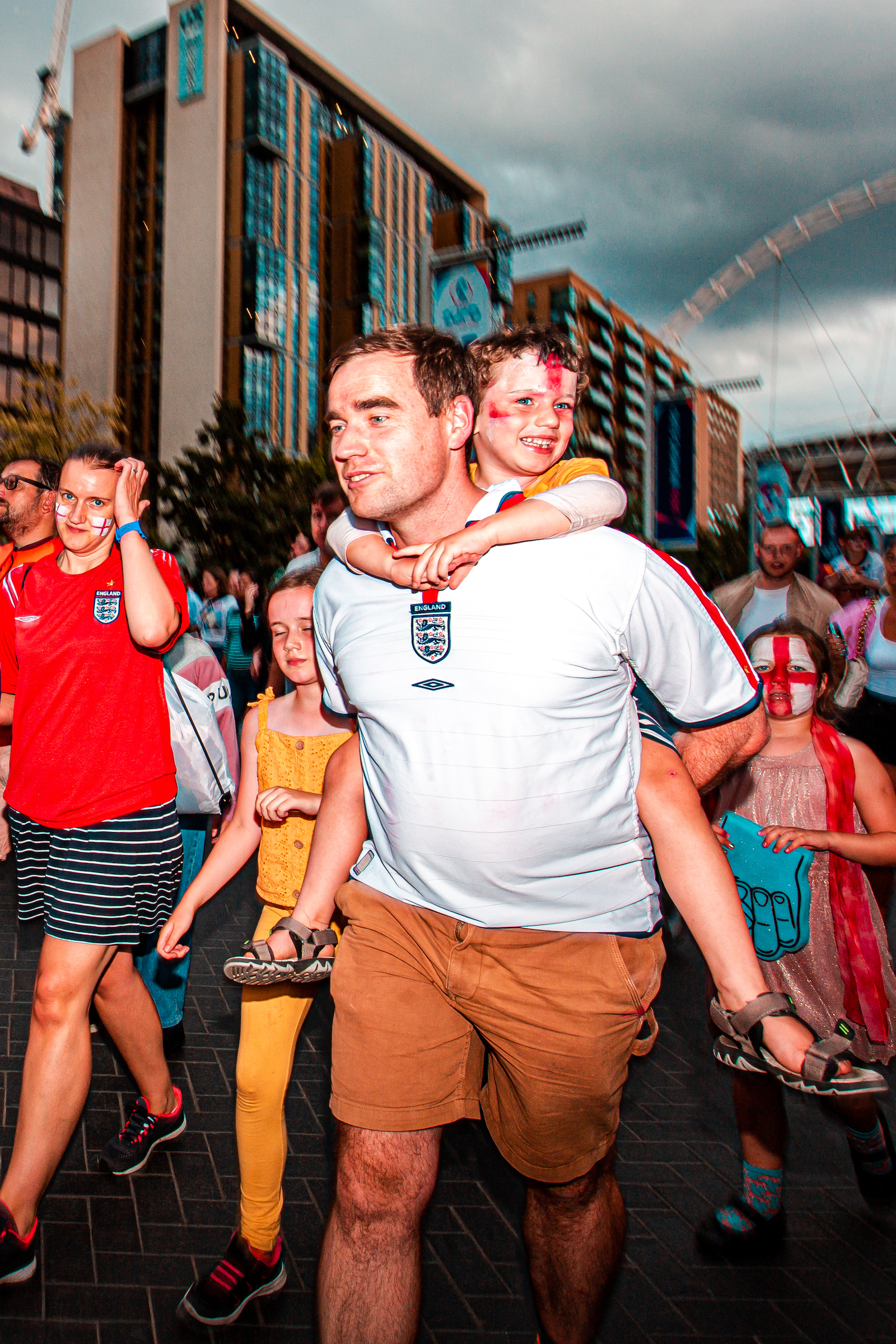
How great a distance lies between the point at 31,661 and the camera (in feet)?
10.7

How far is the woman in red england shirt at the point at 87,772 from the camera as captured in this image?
10.2 feet

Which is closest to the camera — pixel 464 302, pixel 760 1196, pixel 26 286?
pixel 760 1196

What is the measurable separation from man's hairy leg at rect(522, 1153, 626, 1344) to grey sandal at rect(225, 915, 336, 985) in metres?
0.67

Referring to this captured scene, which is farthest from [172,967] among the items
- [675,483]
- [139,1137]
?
[675,483]

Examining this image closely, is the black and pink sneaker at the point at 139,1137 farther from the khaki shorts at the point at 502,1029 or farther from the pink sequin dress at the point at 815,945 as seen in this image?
the pink sequin dress at the point at 815,945

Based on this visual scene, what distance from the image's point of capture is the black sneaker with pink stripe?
109 inches

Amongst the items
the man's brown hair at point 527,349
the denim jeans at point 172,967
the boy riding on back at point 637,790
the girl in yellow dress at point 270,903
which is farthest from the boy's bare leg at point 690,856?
the denim jeans at point 172,967

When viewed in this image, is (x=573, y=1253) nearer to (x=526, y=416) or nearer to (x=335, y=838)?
(x=335, y=838)

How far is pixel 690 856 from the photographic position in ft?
7.43

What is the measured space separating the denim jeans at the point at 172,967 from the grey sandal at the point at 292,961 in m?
1.81

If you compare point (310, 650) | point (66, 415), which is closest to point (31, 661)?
point (310, 650)

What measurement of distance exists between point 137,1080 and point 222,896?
3.51 m

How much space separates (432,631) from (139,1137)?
2.43 m

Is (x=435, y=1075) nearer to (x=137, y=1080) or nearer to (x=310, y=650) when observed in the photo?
(x=310, y=650)
